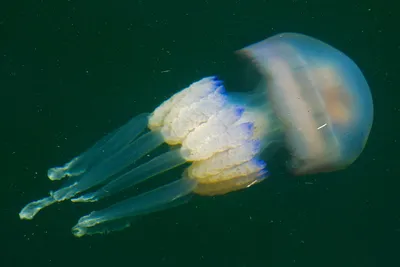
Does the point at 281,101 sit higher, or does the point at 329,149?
the point at 281,101

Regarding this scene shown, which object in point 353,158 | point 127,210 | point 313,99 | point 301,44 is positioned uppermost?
point 301,44

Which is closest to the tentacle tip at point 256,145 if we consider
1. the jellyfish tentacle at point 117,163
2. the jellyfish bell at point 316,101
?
the jellyfish bell at point 316,101

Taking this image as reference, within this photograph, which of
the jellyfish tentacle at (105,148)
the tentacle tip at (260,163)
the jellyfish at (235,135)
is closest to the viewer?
the jellyfish at (235,135)

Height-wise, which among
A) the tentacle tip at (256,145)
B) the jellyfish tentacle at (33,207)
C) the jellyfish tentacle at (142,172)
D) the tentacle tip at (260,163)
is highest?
the jellyfish tentacle at (33,207)

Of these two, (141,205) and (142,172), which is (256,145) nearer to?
(142,172)

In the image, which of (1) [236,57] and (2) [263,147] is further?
(1) [236,57]

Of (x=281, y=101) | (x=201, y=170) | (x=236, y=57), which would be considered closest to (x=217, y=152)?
(x=201, y=170)

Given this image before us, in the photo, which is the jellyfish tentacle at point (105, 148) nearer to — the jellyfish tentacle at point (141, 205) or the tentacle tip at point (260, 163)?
the jellyfish tentacle at point (141, 205)

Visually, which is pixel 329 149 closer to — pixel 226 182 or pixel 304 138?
pixel 304 138
